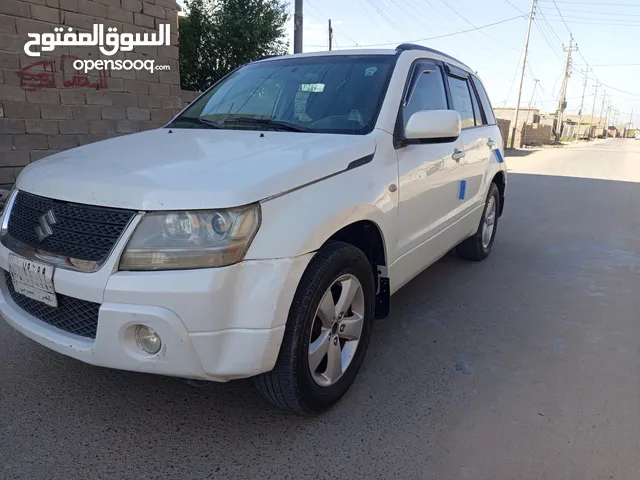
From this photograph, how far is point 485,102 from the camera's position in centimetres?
520

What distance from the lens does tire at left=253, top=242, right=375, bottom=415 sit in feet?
7.22

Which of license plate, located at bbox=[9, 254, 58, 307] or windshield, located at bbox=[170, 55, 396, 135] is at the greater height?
windshield, located at bbox=[170, 55, 396, 135]

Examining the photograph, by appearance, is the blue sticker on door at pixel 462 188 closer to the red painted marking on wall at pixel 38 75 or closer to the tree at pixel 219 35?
the red painted marking on wall at pixel 38 75

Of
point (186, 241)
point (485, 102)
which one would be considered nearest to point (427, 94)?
point (485, 102)

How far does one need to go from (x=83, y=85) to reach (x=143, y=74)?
1.17 m

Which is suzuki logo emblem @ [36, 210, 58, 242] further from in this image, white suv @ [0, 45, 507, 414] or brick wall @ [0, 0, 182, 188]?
brick wall @ [0, 0, 182, 188]

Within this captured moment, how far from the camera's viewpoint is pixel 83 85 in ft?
25.3

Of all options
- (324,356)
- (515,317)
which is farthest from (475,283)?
(324,356)

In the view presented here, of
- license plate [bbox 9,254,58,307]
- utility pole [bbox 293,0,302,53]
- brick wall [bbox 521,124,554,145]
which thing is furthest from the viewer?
brick wall [bbox 521,124,554,145]

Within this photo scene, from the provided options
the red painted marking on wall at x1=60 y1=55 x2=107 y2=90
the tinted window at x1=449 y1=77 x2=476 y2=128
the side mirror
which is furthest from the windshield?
the red painted marking on wall at x1=60 y1=55 x2=107 y2=90

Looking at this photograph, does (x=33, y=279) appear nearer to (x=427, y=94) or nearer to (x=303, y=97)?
(x=303, y=97)

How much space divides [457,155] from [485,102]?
1.70m

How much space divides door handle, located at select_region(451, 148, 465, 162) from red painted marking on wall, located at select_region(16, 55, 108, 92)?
20.1ft

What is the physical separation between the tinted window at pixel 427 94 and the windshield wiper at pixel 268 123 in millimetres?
638
